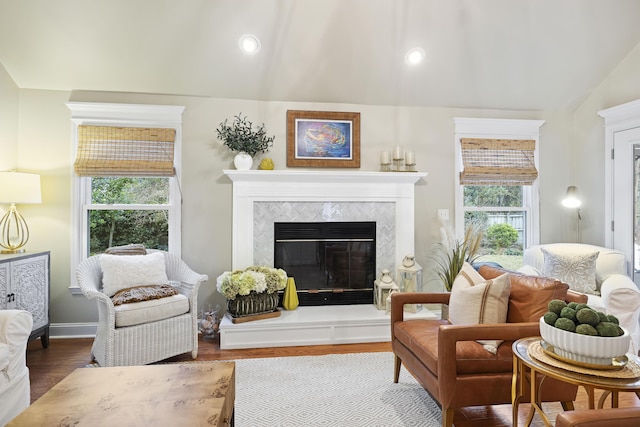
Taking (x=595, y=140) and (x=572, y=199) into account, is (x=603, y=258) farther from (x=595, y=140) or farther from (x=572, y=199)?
(x=595, y=140)

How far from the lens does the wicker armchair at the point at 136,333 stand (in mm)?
2791

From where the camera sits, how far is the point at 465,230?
4281mm

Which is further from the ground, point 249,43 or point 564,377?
point 249,43

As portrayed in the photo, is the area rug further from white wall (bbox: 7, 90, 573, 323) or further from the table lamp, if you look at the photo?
the table lamp

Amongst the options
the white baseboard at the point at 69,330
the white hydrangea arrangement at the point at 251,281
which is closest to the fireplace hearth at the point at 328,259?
the white hydrangea arrangement at the point at 251,281

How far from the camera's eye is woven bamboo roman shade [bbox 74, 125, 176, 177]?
3.69 m

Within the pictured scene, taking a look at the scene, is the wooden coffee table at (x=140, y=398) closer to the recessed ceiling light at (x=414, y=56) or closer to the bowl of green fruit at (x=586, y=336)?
the bowl of green fruit at (x=586, y=336)

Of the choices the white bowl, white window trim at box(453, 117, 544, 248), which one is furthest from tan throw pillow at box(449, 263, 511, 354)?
white window trim at box(453, 117, 544, 248)

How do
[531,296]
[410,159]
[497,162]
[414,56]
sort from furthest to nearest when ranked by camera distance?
[497,162], [410,159], [414,56], [531,296]

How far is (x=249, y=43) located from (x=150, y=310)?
7.75 ft

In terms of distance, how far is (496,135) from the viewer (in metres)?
4.28

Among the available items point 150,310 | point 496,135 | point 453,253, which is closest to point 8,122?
point 150,310

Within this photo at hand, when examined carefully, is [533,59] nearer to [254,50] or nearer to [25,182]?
[254,50]

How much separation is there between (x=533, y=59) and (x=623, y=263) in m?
2.05
